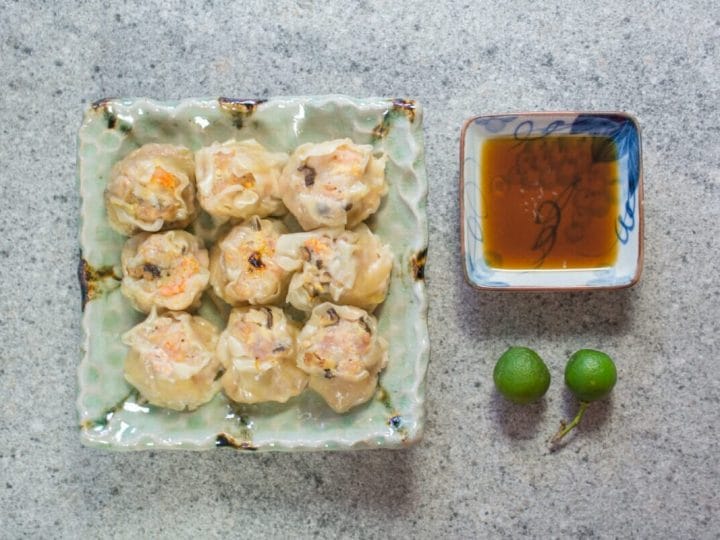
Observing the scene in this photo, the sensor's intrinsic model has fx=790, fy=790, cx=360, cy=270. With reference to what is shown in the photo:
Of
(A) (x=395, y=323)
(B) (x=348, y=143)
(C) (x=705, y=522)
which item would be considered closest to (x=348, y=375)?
(A) (x=395, y=323)

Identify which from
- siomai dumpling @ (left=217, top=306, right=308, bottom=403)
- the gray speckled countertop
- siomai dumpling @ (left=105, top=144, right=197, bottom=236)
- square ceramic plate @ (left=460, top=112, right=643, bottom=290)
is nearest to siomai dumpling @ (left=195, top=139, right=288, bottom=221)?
siomai dumpling @ (left=105, top=144, right=197, bottom=236)

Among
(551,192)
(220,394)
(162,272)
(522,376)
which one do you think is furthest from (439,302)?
(162,272)

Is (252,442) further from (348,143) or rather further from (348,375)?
(348,143)

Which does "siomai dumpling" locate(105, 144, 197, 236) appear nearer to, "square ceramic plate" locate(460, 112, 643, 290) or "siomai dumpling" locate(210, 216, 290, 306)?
"siomai dumpling" locate(210, 216, 290, 306)

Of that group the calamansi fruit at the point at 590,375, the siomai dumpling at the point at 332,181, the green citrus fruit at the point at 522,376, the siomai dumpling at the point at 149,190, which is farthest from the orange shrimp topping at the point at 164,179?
the calamansi fruit at the point at 590,375

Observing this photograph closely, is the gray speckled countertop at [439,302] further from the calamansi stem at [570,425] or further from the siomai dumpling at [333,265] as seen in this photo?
the siomai dumpling at [333,265]

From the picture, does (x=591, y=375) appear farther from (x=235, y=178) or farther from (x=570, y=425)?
(x=235, y=178)
